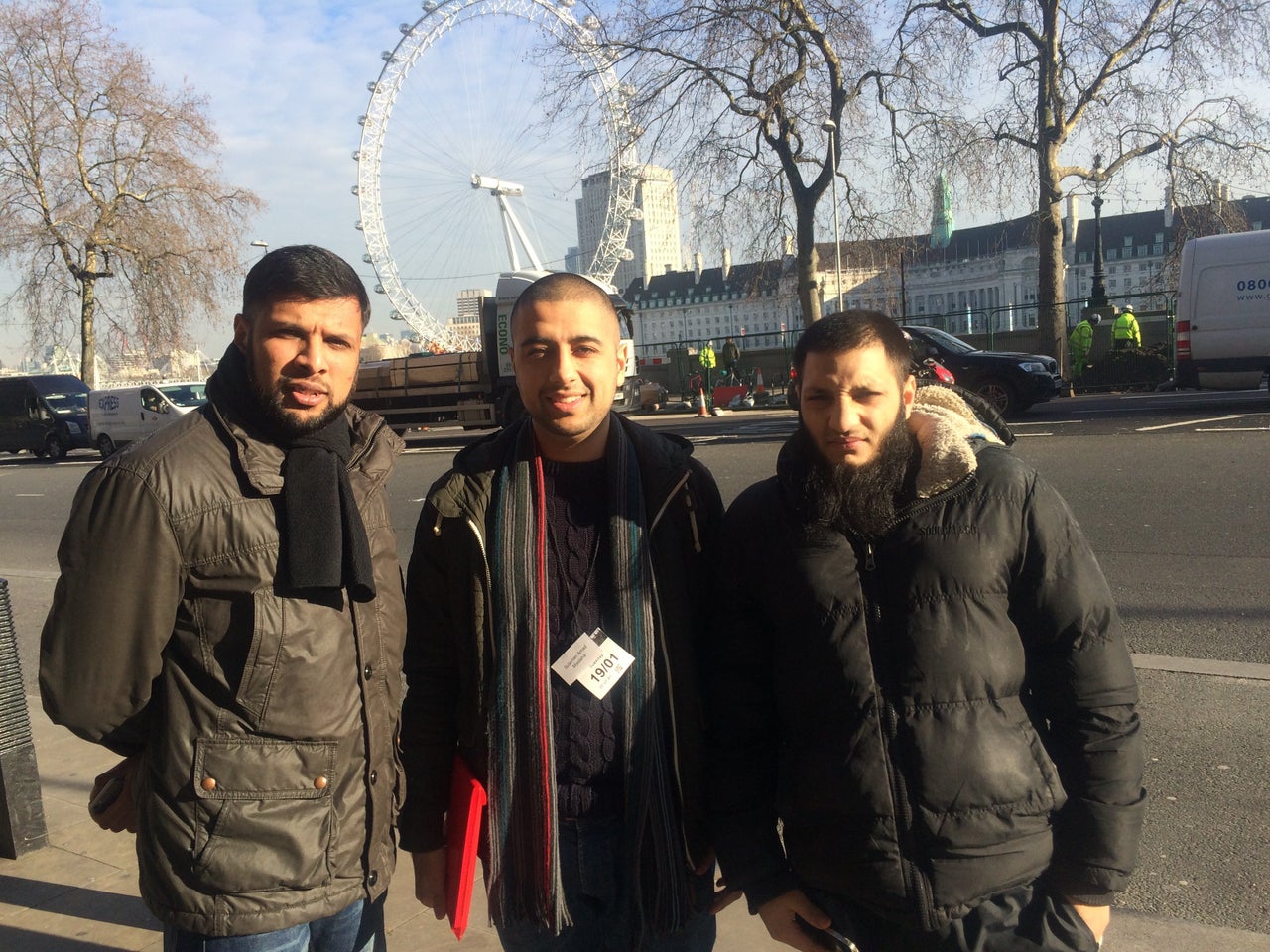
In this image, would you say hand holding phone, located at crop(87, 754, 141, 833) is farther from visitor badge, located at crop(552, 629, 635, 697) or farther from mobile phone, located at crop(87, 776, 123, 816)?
visitor badge, located at crop(552, 629, 635, 697)

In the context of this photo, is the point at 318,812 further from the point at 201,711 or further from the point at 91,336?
the point at 91,336

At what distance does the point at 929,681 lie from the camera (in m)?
1.68

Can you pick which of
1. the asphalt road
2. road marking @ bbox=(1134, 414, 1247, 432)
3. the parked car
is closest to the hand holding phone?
the asphalt road

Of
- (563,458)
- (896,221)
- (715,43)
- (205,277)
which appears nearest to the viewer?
(563,458)

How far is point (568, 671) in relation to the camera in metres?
1.91

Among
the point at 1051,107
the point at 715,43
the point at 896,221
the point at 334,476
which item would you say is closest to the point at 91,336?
the point at 715,43

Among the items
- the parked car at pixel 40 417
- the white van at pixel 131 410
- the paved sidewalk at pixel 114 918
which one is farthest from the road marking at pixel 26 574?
the parked car at pixel 40 417

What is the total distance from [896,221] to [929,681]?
82.1 feet

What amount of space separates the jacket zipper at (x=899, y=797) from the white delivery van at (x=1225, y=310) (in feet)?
52.2

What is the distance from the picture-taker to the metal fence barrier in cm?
365

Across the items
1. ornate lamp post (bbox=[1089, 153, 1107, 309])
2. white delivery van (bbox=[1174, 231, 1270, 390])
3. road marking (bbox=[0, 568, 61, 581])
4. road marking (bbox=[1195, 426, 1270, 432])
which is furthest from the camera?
ornate lamp post (bbox=[1089, 153, 1107, 309])

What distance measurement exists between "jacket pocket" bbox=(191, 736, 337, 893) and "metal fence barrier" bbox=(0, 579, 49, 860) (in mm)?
2412

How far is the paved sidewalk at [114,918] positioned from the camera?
276 cm

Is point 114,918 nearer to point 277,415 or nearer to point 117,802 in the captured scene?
point 117,802
